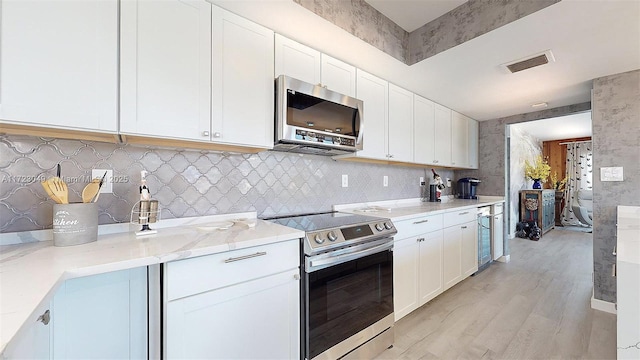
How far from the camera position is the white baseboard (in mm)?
2272

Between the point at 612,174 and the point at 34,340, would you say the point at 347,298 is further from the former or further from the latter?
the point at 612,174

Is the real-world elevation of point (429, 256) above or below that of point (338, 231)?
below

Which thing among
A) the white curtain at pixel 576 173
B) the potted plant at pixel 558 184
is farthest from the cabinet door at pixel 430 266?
the potted plant at pixel 558 184

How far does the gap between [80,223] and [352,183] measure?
6.49 feet

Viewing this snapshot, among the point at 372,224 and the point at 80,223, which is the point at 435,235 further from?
the point at 80,223

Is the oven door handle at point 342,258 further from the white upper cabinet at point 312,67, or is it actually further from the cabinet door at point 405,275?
the white upper cabinet at point 312,67

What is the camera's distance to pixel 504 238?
11.9 feet

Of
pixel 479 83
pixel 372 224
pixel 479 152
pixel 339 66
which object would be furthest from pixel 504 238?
pixel 339 66

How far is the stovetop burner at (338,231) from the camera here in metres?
1.42

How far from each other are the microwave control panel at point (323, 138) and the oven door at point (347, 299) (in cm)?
76

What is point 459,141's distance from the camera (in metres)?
3.48

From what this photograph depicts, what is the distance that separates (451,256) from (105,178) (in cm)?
286

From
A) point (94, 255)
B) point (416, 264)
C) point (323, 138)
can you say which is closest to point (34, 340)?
point (94, 255)

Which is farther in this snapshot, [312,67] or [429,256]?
[429,256]
